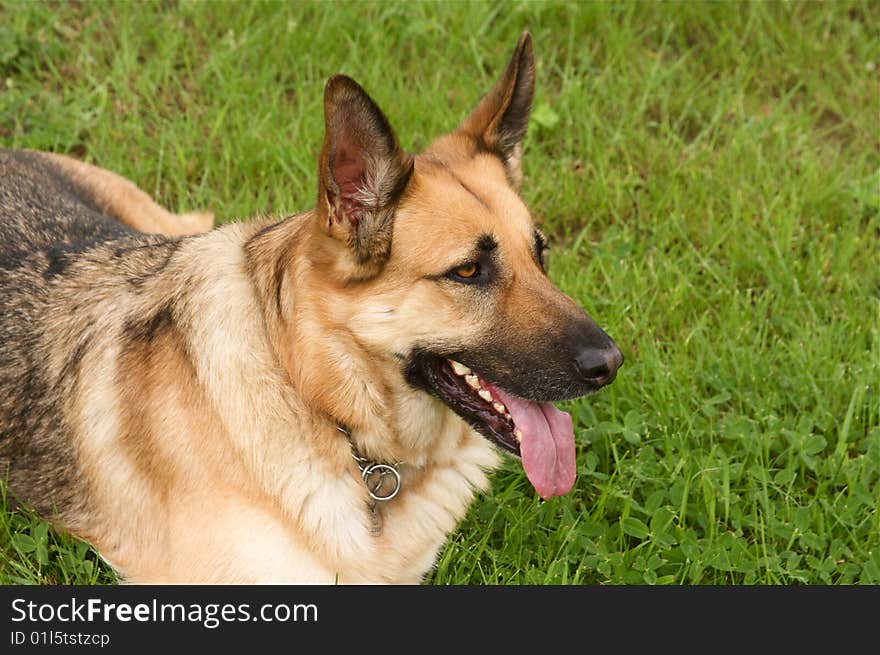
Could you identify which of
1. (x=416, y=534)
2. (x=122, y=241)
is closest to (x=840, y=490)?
(x=416, y=534)

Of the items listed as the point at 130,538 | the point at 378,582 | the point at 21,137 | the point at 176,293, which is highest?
the point at 176,293

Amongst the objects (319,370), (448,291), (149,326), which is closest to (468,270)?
(448,291)

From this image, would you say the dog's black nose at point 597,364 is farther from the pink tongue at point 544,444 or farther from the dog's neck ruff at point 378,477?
the dog's neck ruff at point 378,477

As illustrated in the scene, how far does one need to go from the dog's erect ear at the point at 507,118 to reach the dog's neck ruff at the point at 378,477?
1.17 meters

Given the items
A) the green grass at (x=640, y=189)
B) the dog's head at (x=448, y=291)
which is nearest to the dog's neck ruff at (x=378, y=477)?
the dog's head at (x=448, y=291)

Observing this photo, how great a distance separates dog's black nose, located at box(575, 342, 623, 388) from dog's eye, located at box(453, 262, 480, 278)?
43cm

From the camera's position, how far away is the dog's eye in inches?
131

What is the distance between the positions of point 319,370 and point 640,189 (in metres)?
3.38

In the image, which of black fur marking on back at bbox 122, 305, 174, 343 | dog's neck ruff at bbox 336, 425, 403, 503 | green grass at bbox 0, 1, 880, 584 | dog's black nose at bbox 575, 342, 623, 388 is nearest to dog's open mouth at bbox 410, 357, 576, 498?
dog's black nose at bbox 575, 342, 623, 388

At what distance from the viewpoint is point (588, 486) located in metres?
4.52

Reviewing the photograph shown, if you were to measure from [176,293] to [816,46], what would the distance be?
5.16 m

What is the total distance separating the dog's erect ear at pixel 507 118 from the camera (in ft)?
12.3

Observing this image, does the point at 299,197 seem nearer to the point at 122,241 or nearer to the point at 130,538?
the point at 122,241

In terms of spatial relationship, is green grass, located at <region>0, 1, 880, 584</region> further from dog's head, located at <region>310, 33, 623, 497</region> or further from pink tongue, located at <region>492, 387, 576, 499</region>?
dog's head, located at <region>310, 33, 623, 497</region>
